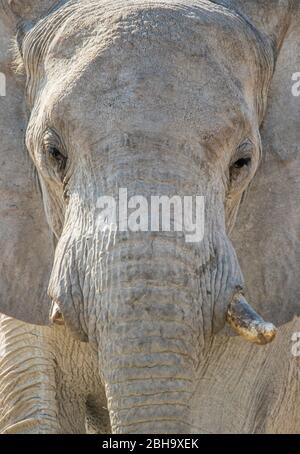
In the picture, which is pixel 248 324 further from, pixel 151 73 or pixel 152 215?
pixel 151 73

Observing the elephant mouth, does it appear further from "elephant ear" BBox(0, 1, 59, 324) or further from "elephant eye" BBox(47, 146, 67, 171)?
"elephant ear" BBox(0, 1, 59, 324)

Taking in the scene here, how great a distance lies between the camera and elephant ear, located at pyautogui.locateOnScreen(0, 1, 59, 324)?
29.2 ft

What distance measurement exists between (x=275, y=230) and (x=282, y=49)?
0.76 metres

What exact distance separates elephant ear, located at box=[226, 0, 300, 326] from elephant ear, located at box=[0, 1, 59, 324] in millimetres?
795

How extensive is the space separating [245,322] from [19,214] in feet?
5.15

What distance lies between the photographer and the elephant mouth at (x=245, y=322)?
7.67 metres

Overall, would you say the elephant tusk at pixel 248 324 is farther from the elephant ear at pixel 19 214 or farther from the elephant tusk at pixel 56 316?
the elephant ear at pixel 19 214

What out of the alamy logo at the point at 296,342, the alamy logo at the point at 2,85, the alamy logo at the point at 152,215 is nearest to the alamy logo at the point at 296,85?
the alamy logo at the point at 296,342

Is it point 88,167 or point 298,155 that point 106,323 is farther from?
point 298,155

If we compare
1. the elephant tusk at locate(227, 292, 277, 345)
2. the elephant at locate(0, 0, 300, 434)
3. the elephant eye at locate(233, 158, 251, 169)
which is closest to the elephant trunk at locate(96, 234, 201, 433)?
the elephant at locate(0, 0, 300, 434)

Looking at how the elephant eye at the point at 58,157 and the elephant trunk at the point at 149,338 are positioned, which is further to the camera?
the elephant eye at the point at 58,157

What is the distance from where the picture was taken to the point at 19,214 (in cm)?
897

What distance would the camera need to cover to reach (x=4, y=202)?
8.97m
